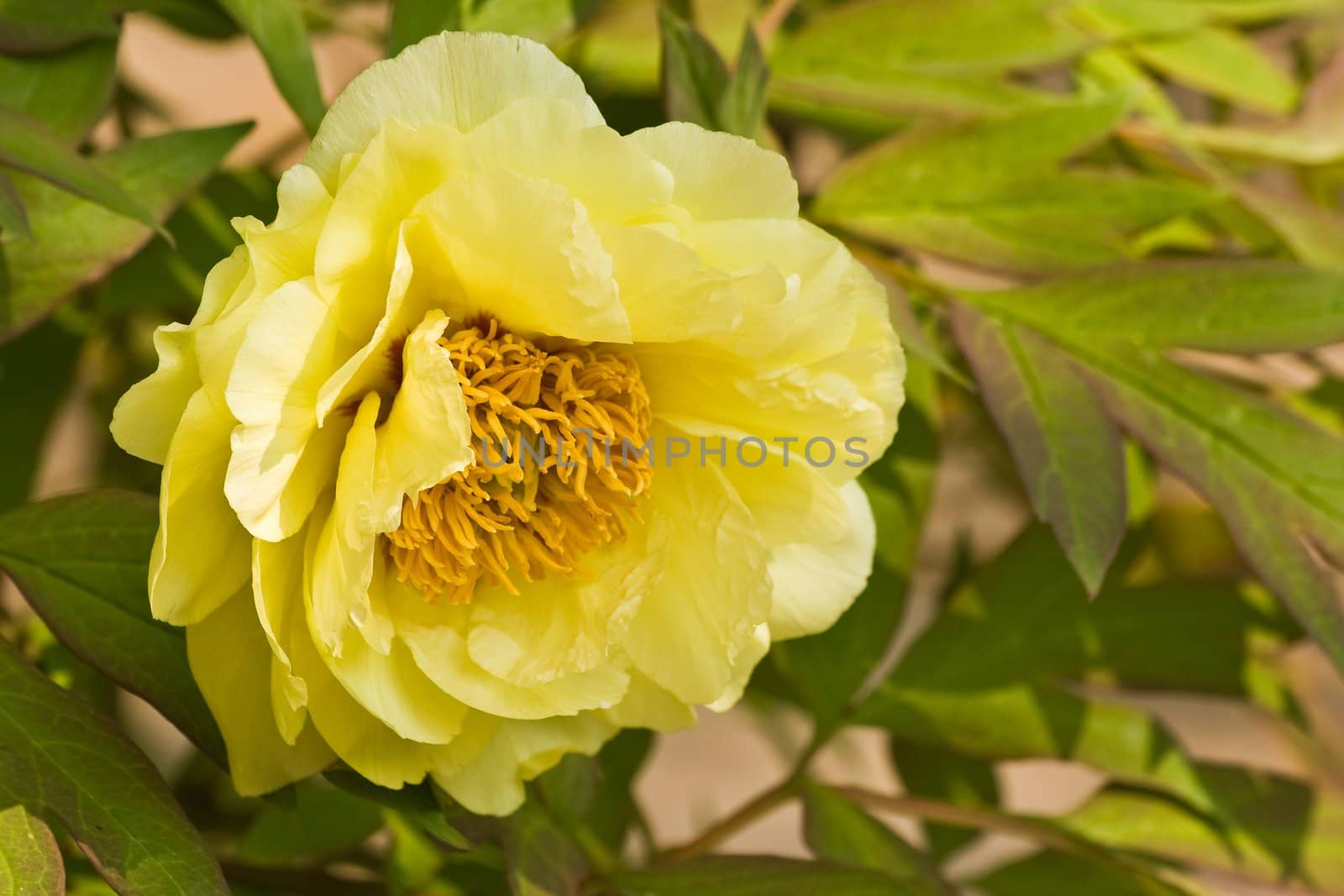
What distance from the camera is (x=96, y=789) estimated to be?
1.05ft

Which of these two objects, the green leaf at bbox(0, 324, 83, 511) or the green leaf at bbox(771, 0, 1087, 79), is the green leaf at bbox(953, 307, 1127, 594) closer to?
the green leaf at bbox(771, 0, 1087, 79)

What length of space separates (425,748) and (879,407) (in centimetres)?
15

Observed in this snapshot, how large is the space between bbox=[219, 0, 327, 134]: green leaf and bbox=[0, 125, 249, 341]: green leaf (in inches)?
1.2

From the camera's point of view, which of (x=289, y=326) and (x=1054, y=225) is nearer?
(x=289, y=326)

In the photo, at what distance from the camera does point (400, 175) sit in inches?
11.6

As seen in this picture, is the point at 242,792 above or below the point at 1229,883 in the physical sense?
above

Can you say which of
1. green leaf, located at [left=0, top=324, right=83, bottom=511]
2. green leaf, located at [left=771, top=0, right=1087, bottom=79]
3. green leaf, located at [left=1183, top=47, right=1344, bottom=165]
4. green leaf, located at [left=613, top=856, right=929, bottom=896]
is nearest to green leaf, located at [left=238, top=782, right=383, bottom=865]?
green leaf, located at [left=613, top=856, right=929, bottom=896]

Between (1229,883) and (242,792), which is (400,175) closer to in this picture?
(242,792)

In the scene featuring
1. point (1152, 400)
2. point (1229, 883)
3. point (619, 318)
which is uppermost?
point (619, 318)

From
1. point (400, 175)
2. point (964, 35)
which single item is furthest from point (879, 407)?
point (964, 35)

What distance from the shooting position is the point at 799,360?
328 millimetres

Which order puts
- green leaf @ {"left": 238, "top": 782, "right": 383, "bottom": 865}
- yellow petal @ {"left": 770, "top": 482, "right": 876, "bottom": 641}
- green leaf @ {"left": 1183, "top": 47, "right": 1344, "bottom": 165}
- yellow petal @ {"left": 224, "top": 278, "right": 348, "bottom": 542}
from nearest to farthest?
yellow petal @ {"left": 224, "top": 278, "right": 348, "bottom": 542}, yellow petal @ {"left": 770, "top": 482, "right": 876, "bottom": 641}, green leaf @ {"left": 238, "top": 782, "right": 383, "bottom": 865}, green leaf @ {"left": 1183, "top": 47, "right": 1344, "bottom": 165}

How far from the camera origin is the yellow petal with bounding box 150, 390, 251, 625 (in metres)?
0.28

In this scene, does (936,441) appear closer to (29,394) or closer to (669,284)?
(669,284)
